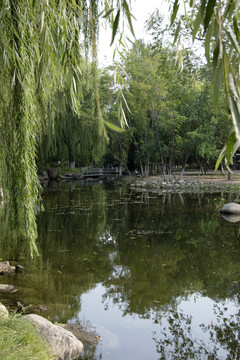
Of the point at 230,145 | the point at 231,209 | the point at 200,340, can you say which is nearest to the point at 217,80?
the point at 230,145

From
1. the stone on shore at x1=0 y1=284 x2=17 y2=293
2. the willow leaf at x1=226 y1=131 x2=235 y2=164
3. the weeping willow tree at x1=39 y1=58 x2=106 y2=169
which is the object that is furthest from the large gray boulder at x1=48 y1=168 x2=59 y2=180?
the willow leaf at x1=226 y1=131 x2=235 y2=164

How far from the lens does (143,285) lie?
211 inches

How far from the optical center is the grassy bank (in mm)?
2346

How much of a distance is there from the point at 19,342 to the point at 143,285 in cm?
295

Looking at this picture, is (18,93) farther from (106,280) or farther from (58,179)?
(58,179)

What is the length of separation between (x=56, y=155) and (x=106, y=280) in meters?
20.9

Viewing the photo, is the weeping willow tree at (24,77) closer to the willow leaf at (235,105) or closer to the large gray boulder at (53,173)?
the willow leaf at (235,105)

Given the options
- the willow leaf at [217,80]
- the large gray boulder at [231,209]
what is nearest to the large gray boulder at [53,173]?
the large gray boulder at [231,209]

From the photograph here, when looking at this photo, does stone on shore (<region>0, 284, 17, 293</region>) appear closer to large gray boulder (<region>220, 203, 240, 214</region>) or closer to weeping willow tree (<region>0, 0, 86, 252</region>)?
weeping willow tree (<region>0, 0, 86, 252</region>)

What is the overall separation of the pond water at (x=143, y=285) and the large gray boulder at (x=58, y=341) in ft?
0.82

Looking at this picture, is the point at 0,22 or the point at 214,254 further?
the point at 214,254

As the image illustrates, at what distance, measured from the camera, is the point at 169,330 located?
415cm

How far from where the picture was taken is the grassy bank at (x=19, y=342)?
7.70ft

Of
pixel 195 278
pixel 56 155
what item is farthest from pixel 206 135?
pixel 195 278
